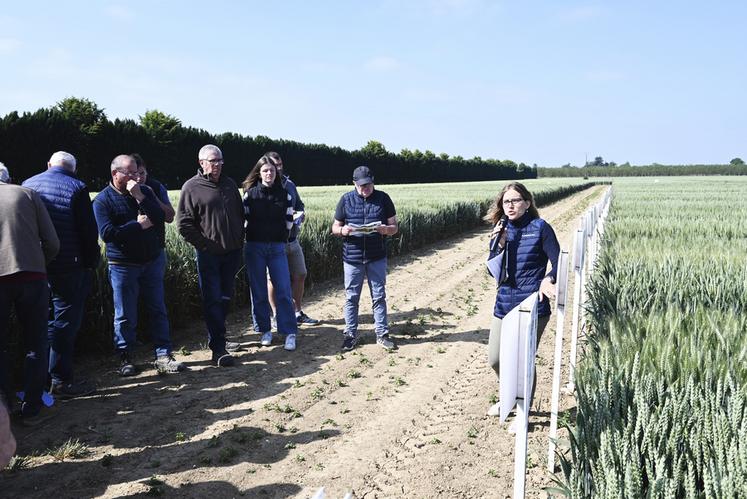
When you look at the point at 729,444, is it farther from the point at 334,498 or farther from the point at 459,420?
the point at 459,420

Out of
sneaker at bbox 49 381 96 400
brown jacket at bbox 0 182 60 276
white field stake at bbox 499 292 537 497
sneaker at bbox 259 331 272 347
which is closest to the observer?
white field stake at bbox 499 292 537 497

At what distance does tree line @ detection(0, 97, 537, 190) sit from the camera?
22.1 m

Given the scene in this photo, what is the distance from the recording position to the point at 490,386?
202 inches

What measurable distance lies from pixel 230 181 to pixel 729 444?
5.03 meters

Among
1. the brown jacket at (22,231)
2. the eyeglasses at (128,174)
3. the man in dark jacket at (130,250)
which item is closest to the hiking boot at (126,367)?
the man in dark jacket at (130,250)

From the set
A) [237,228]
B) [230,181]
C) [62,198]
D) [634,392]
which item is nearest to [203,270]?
[237,228]

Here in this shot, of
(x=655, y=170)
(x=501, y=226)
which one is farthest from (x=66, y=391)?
A: (x=655, y=170)

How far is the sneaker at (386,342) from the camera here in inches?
244

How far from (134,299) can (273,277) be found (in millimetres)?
1536

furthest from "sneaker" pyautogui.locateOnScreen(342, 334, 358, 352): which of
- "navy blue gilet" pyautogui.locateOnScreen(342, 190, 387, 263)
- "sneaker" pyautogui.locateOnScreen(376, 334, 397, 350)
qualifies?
"navy blue gilet" pyautogui.locateOnScreen(342, 190, 387, 263)

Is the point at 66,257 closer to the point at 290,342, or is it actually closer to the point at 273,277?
the point at 273,277

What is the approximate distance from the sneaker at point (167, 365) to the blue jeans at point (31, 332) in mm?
1222

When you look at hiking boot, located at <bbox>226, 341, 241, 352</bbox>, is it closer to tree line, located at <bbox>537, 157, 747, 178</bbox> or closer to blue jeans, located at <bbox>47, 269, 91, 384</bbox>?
blue jeans, located at <bbox>47, 269, 91, 384</bbox>

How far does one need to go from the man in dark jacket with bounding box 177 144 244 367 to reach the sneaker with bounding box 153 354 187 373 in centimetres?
40
